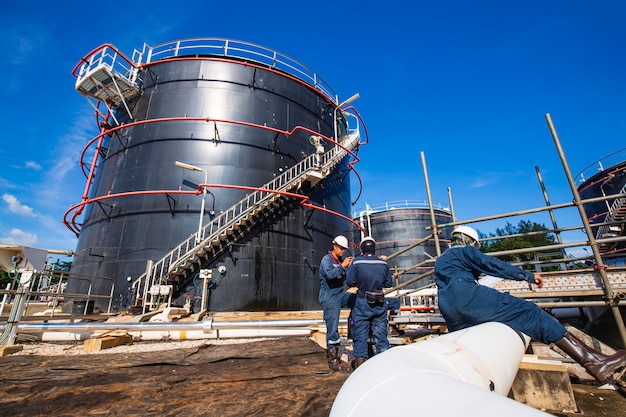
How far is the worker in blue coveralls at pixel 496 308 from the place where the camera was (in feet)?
8.40

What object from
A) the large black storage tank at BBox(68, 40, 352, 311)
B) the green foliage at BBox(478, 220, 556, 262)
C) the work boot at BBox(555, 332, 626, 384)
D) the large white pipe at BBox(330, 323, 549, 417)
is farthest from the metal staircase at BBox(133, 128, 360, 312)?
the green foliage at BBox(478, 220, 556, 262)

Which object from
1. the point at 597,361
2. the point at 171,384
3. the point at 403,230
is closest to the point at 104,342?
the point at 171,384

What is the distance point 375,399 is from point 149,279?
31.8 ft

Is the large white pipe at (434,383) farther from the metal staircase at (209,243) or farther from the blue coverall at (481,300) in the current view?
the metal staircase at (209,243)

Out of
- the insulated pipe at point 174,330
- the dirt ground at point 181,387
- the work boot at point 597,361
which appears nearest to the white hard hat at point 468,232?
the work boot at point 597,361

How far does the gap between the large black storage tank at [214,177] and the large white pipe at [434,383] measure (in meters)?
8.67

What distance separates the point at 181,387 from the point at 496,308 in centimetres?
301

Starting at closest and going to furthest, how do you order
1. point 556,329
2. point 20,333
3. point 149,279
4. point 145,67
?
point 556,329 < point 20,333 < point 149,279 < point 145,67

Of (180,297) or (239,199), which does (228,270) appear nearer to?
(180,297)

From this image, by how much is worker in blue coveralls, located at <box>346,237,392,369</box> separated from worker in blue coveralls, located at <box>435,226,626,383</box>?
682mm

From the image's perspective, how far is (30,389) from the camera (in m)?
2.74

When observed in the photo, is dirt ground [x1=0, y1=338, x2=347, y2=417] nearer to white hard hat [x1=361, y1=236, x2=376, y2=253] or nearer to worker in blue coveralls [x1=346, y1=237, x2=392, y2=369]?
worker in blue coveralls [x1=346, y1=237, x2=392, y2=369]

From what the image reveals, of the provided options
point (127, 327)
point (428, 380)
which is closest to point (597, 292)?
point (428, 380)

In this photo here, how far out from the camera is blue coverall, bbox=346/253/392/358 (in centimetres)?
346
